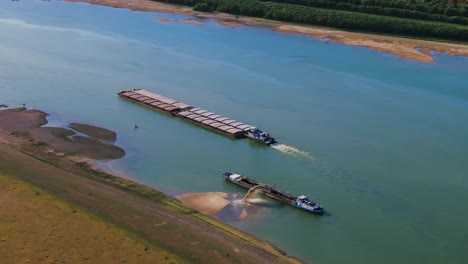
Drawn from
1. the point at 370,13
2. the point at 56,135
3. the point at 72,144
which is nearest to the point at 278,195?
the point at 72,144

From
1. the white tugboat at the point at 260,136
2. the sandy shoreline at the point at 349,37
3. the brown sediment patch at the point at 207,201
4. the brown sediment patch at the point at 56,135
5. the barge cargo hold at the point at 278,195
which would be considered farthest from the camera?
the sandy shoreline at the point at 349,37

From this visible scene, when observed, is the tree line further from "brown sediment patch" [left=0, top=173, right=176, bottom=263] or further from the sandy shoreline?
"brown sediment patch" [left=0, top=173, right=176, bottom=263]

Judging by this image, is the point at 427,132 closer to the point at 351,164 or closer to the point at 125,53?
the point at 351,164

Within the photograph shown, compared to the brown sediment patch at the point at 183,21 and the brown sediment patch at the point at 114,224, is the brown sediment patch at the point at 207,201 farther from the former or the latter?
the brown sediment patch at the point at 183,21

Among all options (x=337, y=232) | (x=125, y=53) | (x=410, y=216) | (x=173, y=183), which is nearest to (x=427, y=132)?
(x=410, y=216)

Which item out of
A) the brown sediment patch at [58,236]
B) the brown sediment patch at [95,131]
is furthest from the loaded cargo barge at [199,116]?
the brown sediment patch at [58,236]
